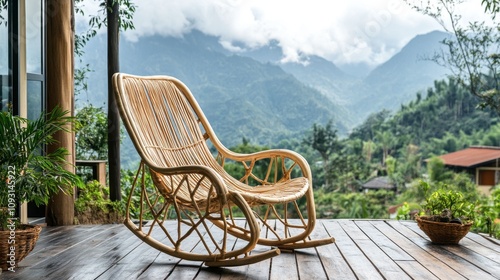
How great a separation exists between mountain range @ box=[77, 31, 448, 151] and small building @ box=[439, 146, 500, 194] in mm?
3899

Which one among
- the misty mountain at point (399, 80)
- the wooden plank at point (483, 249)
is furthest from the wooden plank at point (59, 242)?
the misty mountain at point (399, 80)

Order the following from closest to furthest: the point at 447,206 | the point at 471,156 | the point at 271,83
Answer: the point at 447,206 < the point at 471,156 < the point at 271,83

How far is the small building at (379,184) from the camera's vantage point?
2025 centimetres

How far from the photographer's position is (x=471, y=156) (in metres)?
20.0

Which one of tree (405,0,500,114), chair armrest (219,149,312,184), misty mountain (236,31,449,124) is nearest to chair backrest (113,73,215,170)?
chair armrest (219,149,312,184)

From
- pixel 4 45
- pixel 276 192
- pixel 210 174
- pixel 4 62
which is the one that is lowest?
pixel 276 192

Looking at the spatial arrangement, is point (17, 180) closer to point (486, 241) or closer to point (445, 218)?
point (445, 218)

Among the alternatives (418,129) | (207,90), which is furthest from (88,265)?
(418,129)

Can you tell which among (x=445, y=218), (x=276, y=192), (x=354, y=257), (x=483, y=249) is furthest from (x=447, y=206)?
(x=276, y=192)

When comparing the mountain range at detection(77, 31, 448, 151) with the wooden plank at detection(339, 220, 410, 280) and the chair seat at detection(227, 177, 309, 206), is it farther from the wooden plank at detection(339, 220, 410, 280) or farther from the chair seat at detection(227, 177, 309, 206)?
the chair seat at detection(227, 177, 309, 206)

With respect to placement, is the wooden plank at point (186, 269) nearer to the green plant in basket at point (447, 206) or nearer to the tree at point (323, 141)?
the green plant in basket at point (447, 206)

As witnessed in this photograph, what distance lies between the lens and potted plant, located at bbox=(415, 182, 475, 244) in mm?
3551

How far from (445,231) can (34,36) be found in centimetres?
330

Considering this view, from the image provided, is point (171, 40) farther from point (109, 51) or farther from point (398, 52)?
point (109, 51)
